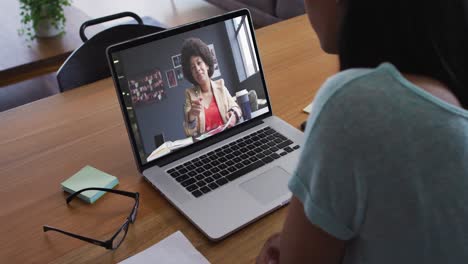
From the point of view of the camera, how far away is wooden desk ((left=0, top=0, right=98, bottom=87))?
198 cm

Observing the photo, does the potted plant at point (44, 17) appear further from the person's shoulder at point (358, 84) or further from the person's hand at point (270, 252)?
the person's shoulder at point (358, 84)

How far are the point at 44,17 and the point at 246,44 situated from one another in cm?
141

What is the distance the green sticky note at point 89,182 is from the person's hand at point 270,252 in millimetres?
385

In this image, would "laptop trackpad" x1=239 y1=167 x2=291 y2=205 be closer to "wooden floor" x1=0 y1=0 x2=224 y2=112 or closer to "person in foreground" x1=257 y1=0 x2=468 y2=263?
"person in foreground" x1=257 y1=0 x2=468 y2=263

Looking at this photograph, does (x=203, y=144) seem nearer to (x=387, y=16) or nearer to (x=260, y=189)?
(x=260, y=189)

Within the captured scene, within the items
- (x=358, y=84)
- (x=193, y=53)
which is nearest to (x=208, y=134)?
(x=193, y=53)

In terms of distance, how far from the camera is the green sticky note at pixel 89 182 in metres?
0.99

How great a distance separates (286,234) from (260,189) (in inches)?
12.5

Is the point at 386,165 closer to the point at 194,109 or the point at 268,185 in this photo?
the point at 268,185

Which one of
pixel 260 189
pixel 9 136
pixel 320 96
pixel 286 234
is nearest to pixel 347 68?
pixel 320 96

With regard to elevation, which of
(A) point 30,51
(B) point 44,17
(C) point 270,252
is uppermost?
(B) point 44,17

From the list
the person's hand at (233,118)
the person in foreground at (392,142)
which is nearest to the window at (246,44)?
the person's hand at (233,118)

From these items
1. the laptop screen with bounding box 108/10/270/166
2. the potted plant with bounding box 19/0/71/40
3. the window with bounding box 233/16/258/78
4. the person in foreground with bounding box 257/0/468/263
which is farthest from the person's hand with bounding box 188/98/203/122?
the potted plant with bounding box 19/0/71/40

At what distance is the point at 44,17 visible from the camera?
2205mm
